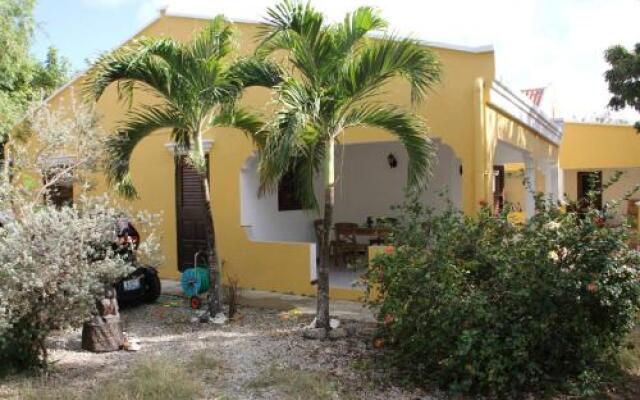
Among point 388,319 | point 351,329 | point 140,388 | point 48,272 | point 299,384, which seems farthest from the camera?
point 351,329

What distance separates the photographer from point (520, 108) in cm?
1030

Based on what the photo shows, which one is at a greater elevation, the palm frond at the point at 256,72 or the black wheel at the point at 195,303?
the palm frond at the point at 256,72

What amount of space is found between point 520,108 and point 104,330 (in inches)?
297

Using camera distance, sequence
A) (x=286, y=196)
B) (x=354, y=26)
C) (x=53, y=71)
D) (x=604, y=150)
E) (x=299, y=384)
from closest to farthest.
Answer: (x=299, y=384) < (x=354, y=26) < (x=286, y=196) < (x=53, y=71) < (x=604, y=150)

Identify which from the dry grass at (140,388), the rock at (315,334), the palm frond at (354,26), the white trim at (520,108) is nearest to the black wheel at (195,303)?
the rock at (315,334)

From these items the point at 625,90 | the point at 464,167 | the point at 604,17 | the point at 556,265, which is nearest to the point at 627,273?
the point at 556,265

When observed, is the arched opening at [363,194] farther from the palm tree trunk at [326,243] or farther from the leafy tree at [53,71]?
the leafy tree at [53,71]

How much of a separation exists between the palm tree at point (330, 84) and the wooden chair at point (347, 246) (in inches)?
203

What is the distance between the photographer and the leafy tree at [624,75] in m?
14.5

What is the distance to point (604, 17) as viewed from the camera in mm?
12766

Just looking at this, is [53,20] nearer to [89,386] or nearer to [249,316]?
[249,316]

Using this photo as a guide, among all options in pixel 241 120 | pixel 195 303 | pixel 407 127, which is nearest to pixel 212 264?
pixel 195 303

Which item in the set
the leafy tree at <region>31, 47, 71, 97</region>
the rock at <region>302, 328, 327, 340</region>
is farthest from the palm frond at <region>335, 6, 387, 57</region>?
the leafy tree at <region>31, 47, 71, 97</region>

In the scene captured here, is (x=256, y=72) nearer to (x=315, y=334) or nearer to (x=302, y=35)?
(x=302, y=35)
